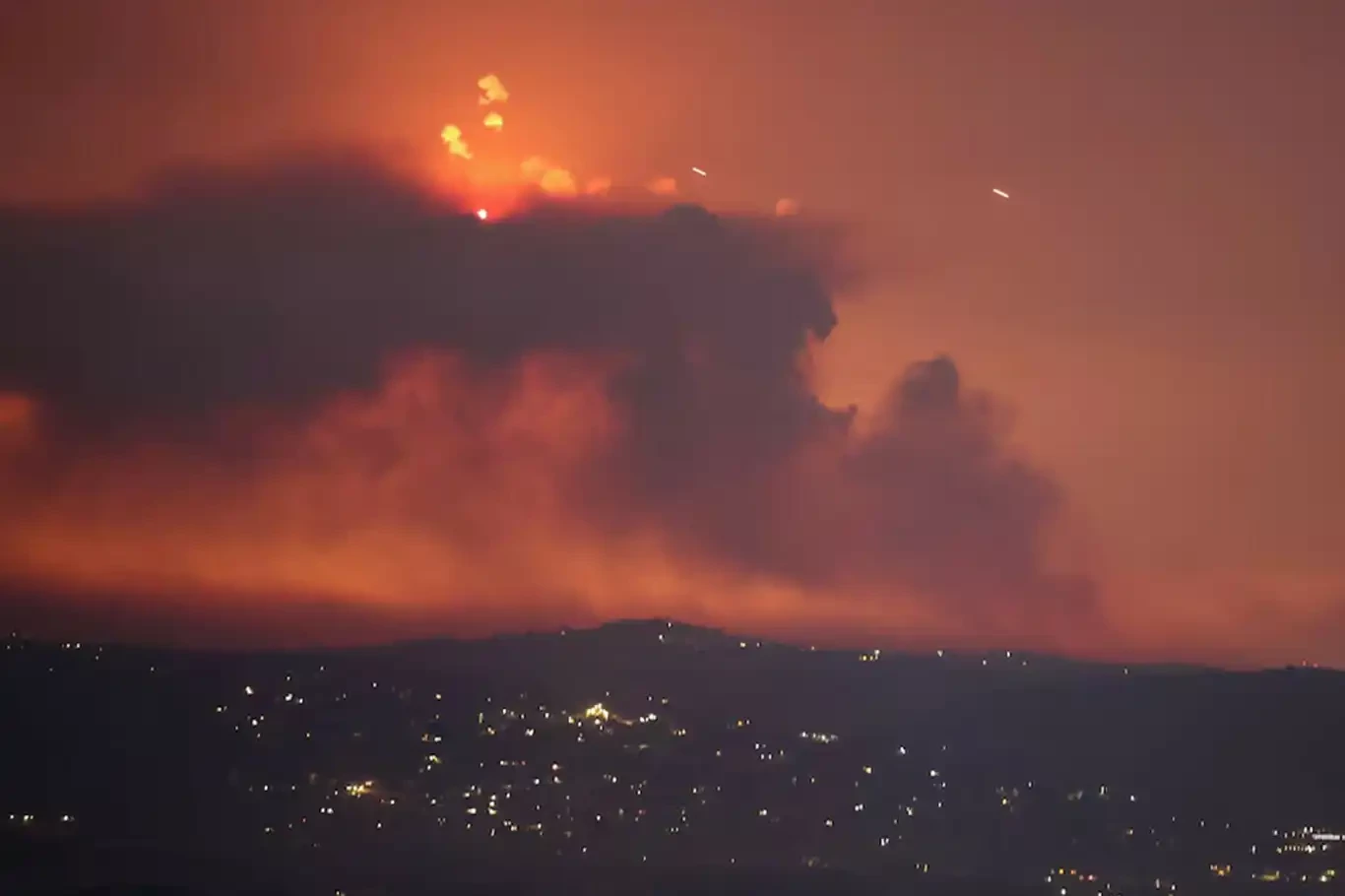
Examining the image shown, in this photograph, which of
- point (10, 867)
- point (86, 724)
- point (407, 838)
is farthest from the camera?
point (86, 724)

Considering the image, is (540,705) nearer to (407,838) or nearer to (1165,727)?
(407,838)

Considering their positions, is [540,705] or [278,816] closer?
[278,816]

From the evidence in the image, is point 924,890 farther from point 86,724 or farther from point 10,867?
point 86,724

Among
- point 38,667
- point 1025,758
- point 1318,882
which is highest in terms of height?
point 38,667

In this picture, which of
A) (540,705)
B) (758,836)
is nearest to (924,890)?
(758,836)

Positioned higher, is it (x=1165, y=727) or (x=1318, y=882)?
(x=1165, y=727)

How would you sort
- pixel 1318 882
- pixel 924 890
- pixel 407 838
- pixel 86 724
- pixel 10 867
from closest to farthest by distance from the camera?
pixel 10 867
pixel 924 890
pixel 1318 882
pixel 407 838
pixel 86 724

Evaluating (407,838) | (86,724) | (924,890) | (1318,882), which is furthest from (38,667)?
(1318,882)
